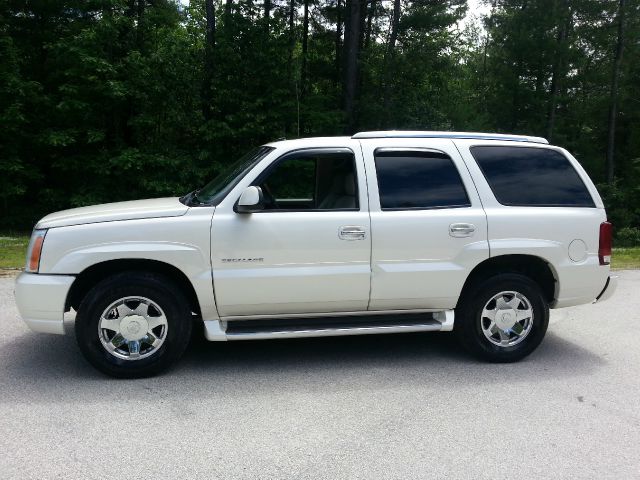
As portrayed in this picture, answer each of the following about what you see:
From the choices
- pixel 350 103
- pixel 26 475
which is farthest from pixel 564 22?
pixel 26 475

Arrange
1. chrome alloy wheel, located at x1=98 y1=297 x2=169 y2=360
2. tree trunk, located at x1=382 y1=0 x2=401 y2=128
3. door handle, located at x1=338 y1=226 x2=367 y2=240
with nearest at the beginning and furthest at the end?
chrome alloy wheel, located at x1=98 y1=297 x2=169 y2=360 → door handle, located at x1=338 y1=226 x2=367 y2=240 → tree trunk, located at x1=382 y1=0 x2=401 y2=128

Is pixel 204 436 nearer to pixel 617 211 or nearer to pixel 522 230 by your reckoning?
pixel 522 230

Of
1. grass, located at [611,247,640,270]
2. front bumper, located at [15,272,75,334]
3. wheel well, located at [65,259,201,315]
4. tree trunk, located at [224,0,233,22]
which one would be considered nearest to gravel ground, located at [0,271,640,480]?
front bumper, located at [15,272,75,334]

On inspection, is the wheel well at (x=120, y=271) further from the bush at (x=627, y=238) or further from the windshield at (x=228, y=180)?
the bush at (x=627, y=238)

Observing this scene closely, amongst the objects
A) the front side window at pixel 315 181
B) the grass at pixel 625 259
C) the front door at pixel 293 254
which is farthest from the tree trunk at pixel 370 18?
the front door at pixel 293 254

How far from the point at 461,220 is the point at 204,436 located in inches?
112

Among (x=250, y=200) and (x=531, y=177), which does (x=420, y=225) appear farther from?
(x=250, y=200)

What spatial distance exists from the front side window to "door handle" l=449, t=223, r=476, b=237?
881mm

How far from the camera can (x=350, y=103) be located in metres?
23.3

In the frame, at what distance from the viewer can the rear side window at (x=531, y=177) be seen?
5.38 m

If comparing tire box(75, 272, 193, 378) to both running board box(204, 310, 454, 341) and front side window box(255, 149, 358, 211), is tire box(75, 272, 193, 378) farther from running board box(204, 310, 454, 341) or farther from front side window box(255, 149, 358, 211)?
front side window box(255, 149, 358, 211)

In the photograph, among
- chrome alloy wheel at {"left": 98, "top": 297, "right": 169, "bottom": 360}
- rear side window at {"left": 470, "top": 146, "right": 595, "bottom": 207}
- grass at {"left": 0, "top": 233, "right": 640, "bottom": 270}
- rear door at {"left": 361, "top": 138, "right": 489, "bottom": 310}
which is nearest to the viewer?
chrome alloy wheel at {"left": 98, "top": 297, "right": 169, "bottom": 360}

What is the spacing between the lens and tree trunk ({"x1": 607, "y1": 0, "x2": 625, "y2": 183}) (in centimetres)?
2873

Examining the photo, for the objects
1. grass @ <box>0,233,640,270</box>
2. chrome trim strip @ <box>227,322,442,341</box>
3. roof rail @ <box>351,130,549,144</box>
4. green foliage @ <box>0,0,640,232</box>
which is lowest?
grass @ <box>0,233,640,270</box>
